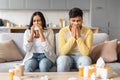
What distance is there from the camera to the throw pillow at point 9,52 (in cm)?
315

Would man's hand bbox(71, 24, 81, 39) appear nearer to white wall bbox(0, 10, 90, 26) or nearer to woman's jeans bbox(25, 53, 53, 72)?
woman's jeans bbox(25, 53, 53, 72)

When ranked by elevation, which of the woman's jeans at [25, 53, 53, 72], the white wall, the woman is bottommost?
the woman's jeans at [25, 53, 53, 72]

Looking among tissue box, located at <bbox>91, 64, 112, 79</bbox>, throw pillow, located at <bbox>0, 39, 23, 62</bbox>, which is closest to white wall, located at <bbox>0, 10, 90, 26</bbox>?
throw pillow, located at <bbox>0, 39, 23, 62</bbox>

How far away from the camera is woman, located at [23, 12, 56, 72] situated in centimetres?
286

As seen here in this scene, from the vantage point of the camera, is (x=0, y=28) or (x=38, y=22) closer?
(x=38, y=22)

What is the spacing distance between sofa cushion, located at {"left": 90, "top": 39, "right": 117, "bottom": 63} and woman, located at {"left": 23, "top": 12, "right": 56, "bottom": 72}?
1.82ft

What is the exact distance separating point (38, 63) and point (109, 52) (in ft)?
3.09

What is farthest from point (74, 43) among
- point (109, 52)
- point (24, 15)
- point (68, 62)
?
point (24, 15)

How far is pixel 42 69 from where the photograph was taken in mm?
2760

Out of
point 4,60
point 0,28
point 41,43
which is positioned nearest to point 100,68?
point 41,43

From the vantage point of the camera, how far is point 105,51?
3172 mm

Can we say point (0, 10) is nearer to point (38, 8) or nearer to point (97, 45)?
point (38, 8)

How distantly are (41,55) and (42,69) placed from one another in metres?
0.23

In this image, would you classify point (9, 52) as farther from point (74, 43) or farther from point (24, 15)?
point (24, 15)
